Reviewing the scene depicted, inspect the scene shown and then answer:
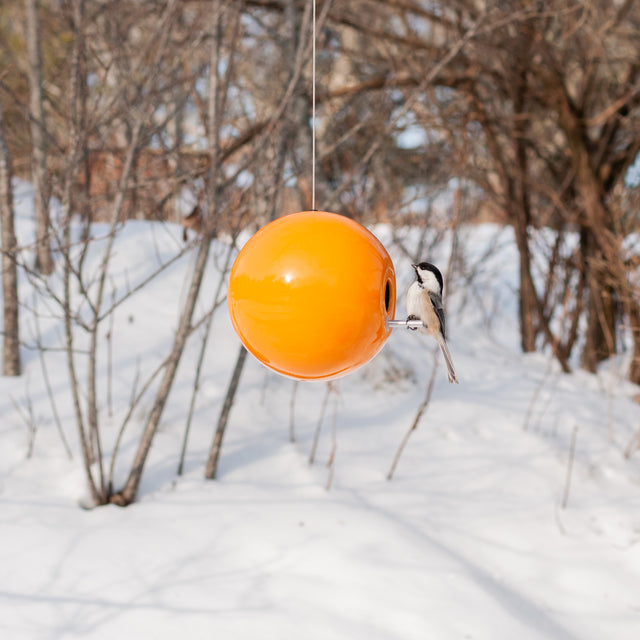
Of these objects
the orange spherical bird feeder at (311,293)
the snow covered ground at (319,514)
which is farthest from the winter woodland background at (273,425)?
the orange spherical bird feeder at (311,293)

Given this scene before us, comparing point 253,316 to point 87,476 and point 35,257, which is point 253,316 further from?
point 35,257

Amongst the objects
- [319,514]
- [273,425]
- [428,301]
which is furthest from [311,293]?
[273,425]

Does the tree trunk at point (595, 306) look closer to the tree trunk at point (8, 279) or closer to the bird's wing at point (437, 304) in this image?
the bird's wing at point (437, 304)

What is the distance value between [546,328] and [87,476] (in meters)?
4.88

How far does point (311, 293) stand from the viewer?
4.73 ft

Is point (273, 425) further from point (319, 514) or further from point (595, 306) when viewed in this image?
point (595, 306)

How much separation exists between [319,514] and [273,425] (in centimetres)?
128

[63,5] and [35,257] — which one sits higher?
[63,5]

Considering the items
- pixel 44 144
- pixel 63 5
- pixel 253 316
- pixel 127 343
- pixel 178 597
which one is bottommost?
pixel 178 597

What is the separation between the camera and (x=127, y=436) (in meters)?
4.05

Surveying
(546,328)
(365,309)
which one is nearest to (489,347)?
(546,328)

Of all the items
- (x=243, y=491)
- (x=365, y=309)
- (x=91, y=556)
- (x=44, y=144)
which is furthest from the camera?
(x=44, y=144)

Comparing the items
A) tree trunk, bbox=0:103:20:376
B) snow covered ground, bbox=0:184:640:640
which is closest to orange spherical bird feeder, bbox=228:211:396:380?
snow covered ground, bbox=0:184:640:640

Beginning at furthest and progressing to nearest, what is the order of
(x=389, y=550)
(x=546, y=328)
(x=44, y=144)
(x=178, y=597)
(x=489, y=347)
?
1. (x=489, y=347)
2. (x=546, y=328)
3. (x=44, y=144)
4. (x=389, y=550)
5. (x=178, y=597)
